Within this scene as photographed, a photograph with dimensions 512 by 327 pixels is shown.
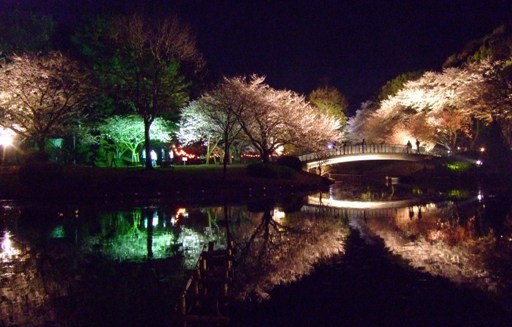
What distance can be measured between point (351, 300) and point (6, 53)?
46287 mm

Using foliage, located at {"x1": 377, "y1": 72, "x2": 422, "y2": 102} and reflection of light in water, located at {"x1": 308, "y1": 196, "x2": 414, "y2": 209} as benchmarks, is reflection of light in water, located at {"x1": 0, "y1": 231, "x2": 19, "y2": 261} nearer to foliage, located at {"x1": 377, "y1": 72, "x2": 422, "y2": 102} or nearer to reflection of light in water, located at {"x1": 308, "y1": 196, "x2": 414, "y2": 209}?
reflection of light in water, located at {"x1": 308, "y1": 196, "x2": 414, "y2": 209}

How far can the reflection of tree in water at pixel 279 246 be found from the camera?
15185 millimetres

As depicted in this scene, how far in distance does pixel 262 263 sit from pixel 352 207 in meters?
19.0

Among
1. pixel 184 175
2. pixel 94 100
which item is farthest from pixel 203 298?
pixel 94 100

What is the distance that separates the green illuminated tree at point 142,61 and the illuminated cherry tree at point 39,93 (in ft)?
11.5

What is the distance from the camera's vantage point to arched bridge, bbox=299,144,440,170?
57844mm

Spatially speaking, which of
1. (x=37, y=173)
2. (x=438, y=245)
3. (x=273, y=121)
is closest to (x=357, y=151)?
(x=273, y=121)

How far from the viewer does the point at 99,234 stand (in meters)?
22.7

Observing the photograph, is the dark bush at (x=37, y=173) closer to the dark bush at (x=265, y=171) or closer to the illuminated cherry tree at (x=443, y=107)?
the dark bush at (x=265, y=171)

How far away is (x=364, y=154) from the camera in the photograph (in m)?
59.2

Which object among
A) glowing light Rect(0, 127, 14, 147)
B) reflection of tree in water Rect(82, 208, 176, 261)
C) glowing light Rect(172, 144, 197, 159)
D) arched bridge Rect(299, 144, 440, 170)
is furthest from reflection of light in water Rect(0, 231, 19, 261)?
glowing light Rect(172, 144, 197, 159)

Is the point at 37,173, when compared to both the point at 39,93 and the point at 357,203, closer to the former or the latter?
the point at 39,93

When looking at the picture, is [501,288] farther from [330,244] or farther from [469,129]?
[469,129]

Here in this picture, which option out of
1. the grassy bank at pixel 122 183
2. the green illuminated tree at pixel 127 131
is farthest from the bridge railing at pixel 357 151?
the green illuminated tree at pixel 127 131
